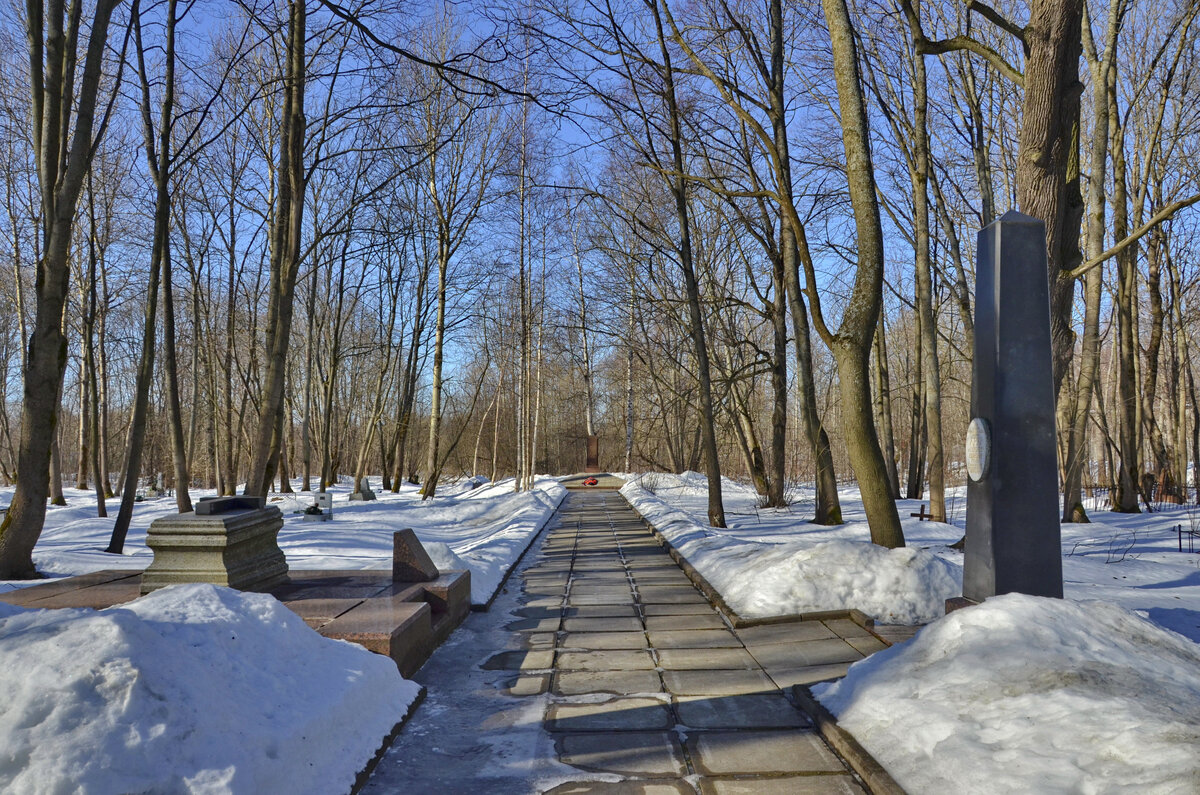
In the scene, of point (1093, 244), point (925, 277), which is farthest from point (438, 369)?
point (1093, 244)

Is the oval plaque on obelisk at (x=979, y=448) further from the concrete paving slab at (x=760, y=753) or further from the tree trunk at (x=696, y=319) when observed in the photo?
the tree trunk at (x=696, y=319)

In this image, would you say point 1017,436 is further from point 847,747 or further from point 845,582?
point 847,747

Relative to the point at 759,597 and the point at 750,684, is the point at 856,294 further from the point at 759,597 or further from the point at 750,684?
the point at 750,684

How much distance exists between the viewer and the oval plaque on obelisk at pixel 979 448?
5.22 metres

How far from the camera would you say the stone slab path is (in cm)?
357

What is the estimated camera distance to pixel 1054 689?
3.31 metres

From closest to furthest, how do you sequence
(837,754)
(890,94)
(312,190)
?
1. (837,754)
2. (890,94)
3. (312,190)

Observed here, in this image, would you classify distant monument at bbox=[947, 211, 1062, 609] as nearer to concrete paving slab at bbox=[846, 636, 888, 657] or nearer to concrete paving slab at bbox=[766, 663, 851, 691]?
concrete paving slab at bbox=[846, 636, 888, 657]

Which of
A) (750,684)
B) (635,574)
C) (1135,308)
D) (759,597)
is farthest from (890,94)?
(750,684)

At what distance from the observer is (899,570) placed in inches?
264

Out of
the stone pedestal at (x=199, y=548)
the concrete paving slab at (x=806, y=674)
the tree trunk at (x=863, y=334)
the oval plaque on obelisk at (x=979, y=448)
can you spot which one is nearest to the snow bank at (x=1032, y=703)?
the concrete paving slab at (x=806, y=674)

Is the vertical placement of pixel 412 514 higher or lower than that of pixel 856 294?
lower

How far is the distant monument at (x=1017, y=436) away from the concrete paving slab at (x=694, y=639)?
1.88m

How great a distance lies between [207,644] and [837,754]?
115 inches
